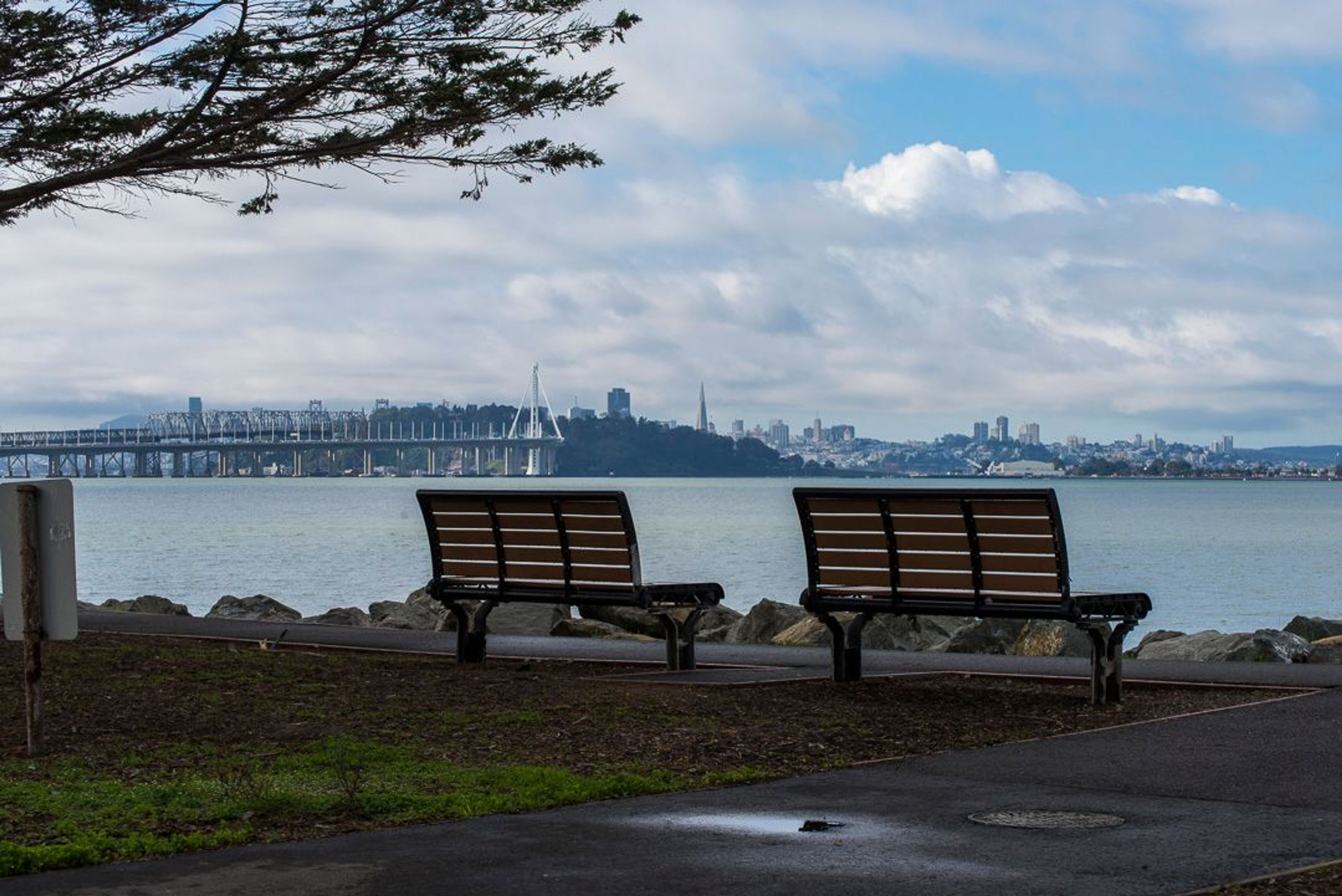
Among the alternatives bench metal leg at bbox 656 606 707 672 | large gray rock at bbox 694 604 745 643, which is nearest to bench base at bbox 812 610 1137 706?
bench metal leg at bbox 656 606 707 672

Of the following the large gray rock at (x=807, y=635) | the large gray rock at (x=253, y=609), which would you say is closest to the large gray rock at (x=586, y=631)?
the large gray rock at (x=807, y=635)

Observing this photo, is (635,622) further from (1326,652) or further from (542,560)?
(542,560)

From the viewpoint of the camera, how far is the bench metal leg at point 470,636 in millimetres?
12602

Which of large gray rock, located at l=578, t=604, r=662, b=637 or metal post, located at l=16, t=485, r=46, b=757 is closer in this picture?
metal post, located at l=16, t=485, r=46, b=757

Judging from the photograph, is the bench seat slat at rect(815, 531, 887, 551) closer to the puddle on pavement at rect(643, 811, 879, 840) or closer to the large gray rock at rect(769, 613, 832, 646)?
the puddle on pavement at rect(643, 811, 879, 840)

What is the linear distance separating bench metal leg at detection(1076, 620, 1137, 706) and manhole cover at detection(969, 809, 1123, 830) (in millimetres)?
3239

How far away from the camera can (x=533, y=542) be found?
12.1m

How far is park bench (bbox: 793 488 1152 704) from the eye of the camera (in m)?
9.91

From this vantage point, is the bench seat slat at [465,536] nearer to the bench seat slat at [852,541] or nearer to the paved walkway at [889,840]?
the bench seat slat at [852,541]

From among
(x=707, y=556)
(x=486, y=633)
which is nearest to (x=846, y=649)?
(x=486, y=633)

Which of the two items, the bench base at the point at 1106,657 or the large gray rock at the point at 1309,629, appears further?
the large gray rock at the point at 1309,629

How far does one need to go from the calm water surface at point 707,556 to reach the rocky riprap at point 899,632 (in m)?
17.5

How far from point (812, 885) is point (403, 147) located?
27.9 feet

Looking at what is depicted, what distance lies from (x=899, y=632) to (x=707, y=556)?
47.6m
